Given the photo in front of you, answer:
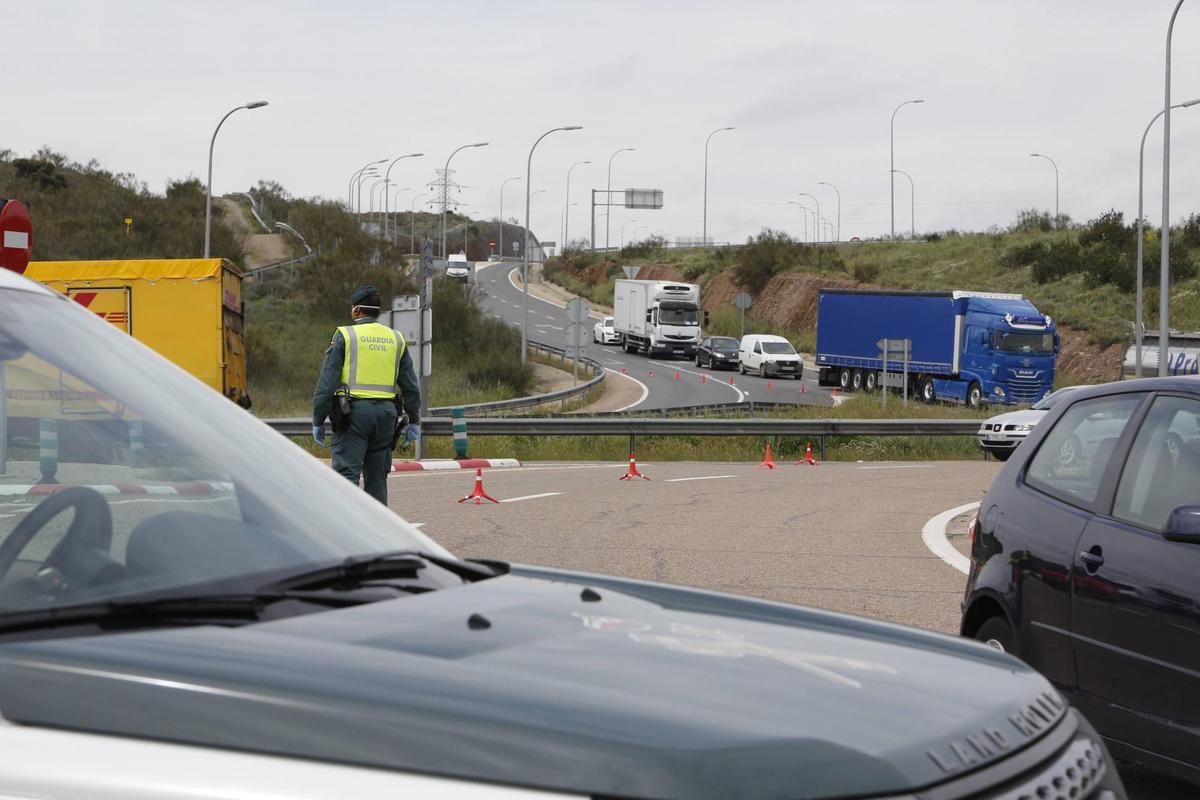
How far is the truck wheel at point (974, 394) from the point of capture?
47903mm

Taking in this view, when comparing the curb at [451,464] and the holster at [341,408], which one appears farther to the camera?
the curb at [451,464]

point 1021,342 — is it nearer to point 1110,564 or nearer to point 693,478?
point 693,478

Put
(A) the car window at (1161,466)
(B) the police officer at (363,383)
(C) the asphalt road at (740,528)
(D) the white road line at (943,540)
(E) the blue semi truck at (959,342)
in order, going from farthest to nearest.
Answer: (E) the blue semi truck at (959,342) → (D) the white road line at (943,540) → (B) the police officer at (363,383) → (C) the asphalt road at (740,528) → (A) the car window at (1161,466)

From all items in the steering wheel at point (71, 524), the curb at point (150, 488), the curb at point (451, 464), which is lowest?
the curb at point (451, 464)

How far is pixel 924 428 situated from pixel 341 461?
19791 mm

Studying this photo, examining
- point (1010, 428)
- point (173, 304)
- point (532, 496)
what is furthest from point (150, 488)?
point (1010, 428)

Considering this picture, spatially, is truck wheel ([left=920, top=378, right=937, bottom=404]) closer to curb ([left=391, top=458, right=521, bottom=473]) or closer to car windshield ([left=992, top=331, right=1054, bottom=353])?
car windshield ([left=992, top=331, right=1054, bottom=353])

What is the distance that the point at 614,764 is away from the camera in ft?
6.35

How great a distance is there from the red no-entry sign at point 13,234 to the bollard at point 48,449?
440 cm

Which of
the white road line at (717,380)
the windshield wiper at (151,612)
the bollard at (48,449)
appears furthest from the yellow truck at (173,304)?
the white road line at (717,380)

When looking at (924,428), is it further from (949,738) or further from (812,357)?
(812,357)

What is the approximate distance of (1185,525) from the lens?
496 cm

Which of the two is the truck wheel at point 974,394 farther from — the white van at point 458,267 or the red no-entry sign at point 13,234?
the white van at point 458,267

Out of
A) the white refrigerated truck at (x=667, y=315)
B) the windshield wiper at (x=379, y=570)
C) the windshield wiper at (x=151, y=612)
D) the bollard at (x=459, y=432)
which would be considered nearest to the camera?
the windshield wiper at (x=151, y=612)
